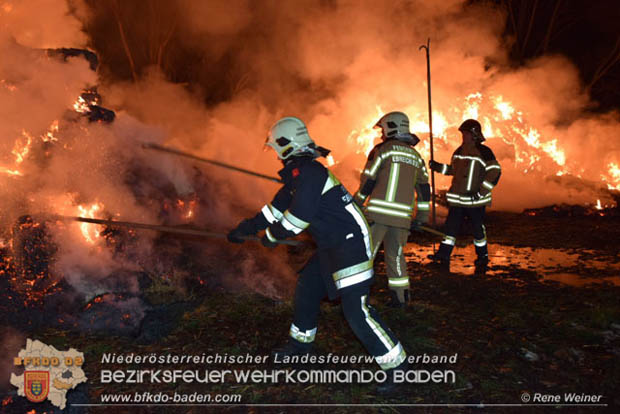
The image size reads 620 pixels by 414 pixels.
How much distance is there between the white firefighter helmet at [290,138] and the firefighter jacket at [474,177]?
12.6ft

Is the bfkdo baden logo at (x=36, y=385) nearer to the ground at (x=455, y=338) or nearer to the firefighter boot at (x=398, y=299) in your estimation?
the ground at (x=455, y=338)

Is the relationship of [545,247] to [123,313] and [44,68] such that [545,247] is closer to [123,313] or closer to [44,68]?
[123,313]

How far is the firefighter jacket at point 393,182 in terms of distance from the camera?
16.4 ft

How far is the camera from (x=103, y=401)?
136 inches

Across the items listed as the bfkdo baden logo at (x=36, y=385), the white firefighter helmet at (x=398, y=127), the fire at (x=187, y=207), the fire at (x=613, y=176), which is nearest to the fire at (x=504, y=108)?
the fire at (x=613, y=176)

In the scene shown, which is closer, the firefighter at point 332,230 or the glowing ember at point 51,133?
the firefighter at point 332,230

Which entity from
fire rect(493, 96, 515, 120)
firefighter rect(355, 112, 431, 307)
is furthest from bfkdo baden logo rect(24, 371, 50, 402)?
fire rect(493, 96, 515, 120)

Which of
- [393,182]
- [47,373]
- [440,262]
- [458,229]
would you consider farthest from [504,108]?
[47,373]

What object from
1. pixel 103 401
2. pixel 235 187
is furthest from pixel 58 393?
pixel 235 187

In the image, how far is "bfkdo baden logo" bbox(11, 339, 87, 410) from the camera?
348 cm

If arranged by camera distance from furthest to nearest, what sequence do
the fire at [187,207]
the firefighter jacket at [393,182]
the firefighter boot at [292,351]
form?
1. the fire at [187,207]
2. the firefighter jacket at [393,182]
3. the firefighter boot at [292,351]

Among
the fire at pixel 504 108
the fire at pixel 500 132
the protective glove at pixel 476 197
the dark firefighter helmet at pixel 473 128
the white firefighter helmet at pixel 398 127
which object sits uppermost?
the fire at pixel 504 108

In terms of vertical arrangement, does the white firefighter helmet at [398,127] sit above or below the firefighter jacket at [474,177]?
below

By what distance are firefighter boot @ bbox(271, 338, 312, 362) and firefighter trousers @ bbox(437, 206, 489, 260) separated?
348cm
